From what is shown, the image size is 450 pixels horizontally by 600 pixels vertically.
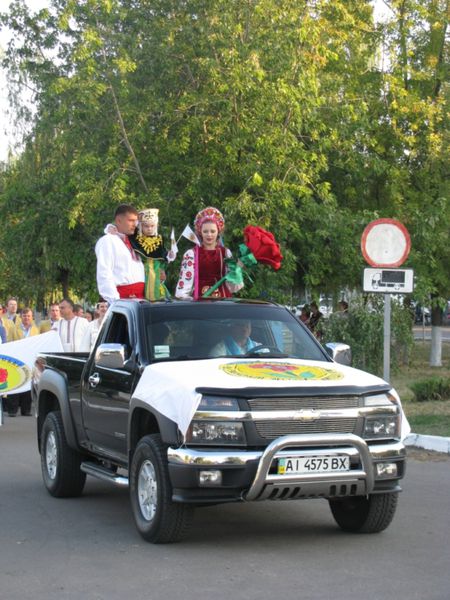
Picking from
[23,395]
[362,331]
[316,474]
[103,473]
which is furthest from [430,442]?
[362,331]

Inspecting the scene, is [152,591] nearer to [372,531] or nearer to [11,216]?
[372,531]

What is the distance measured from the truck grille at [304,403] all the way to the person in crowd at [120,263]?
3.37 meters

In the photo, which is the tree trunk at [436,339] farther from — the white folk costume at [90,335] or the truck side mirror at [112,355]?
the truck side mirror at [112,355]

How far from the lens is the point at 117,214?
10.6m

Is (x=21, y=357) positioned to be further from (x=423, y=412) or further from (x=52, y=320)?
(x=423, y=412)

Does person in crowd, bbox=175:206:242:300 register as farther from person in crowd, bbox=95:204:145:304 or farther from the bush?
the bush

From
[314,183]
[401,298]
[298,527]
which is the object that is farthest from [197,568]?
[401,298]

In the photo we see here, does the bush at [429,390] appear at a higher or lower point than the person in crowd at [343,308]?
lower

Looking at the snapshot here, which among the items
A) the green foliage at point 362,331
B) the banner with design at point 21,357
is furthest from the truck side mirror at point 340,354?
the green foliage at point 362,331

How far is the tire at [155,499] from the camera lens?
7.10 meters

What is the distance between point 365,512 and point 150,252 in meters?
3.95

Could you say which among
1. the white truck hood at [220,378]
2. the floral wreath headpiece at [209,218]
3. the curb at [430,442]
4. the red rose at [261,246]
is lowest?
the curb at [430,442]

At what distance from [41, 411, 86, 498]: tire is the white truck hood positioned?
2.09 metres

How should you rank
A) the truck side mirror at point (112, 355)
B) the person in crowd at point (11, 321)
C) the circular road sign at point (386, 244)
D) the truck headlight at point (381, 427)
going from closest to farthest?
the truck headlight at point (381, 427) < the truck side mirror at point (112, 355) < the circular road sign at point (386, 244) < the person in crowd at point (11, 321)
